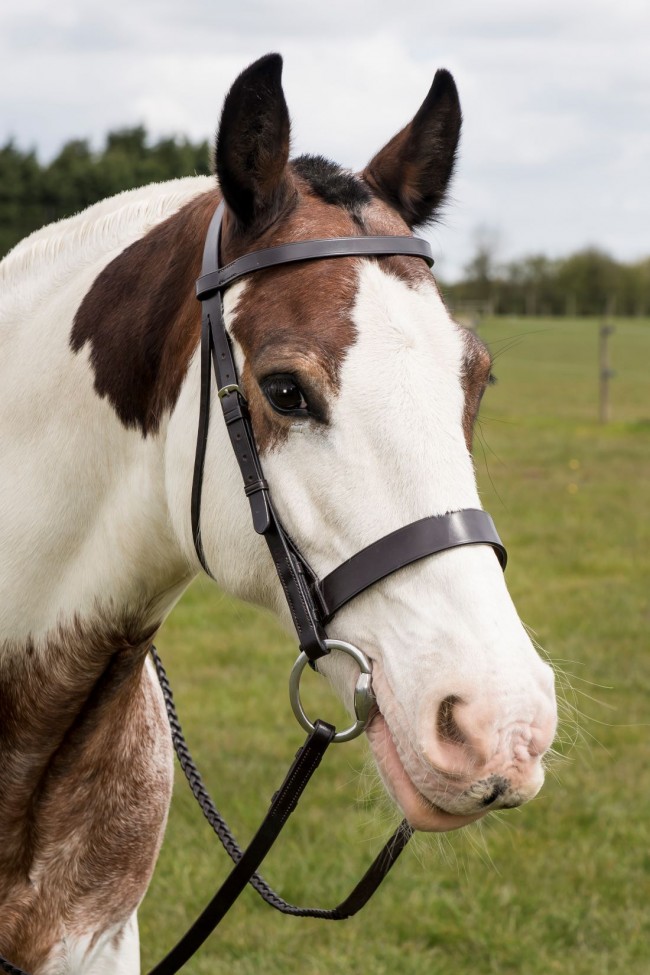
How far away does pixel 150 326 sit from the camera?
231 centimetres

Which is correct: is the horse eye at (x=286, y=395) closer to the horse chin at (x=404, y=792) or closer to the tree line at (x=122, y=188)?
the horse chin at (x=404, y=792)

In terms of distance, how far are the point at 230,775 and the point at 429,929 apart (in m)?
1.45

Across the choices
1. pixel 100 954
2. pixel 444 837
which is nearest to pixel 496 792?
pixel 444 837

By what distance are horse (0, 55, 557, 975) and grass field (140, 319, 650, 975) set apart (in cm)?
34

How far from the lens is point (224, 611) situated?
8.02 m

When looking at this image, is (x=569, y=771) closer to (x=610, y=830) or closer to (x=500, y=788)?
(x=610, y=830)

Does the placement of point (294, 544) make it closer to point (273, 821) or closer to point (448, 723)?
point (448, 723)

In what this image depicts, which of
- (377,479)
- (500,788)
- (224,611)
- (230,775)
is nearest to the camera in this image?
(500,788)

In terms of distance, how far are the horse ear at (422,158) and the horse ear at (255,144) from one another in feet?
1.00

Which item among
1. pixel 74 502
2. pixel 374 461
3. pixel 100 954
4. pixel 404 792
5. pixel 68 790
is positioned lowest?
pixel 100 954

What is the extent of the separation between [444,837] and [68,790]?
→ 91 centimetres

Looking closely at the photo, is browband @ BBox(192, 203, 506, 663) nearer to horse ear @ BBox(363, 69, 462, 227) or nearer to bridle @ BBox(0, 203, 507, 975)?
bridle @ BBox(0, 203, 507, 975)

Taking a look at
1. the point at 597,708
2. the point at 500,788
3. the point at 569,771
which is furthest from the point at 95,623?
the point at 597,708

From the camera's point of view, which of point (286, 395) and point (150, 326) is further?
point (150, 326)
